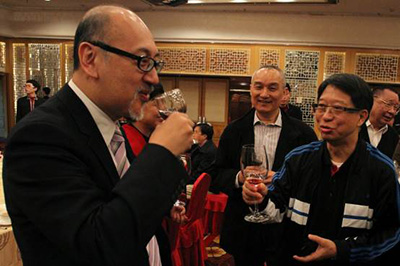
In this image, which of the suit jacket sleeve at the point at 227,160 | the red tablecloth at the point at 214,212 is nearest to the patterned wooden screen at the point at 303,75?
the red tablecloth at the point at 214,212

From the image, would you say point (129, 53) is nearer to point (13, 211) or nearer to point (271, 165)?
point (13, 211)

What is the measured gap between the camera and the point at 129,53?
863mm

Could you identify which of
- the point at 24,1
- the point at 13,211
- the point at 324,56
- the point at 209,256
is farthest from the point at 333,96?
the point at 24,1

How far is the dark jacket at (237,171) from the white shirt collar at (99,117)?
1282 mm

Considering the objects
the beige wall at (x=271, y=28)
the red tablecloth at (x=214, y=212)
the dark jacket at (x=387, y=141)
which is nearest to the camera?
the dark jacket at (x=387, y=141)

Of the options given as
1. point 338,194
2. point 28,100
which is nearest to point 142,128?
point 338,194

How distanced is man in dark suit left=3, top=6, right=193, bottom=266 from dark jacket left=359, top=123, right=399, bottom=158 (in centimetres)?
266

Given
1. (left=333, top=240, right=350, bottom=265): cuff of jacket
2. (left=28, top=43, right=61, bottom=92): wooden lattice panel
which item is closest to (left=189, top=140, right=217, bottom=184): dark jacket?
(left=333, top=240, right=350, bottom=265): cuff of jacket

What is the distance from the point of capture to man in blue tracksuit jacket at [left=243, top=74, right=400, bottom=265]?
135cm

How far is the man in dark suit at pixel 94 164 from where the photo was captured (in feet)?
2.33

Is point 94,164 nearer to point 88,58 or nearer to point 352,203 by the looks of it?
point 88,58

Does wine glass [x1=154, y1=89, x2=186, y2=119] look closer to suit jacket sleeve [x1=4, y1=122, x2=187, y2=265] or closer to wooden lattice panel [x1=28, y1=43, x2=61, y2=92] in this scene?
suit jacket sleeve [x1=4, y1=122, x2=187, y2=265]

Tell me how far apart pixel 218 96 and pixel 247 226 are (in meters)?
5.25

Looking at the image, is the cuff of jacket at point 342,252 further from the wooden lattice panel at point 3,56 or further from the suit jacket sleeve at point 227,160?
the wooden lattice panel at point 3,56
